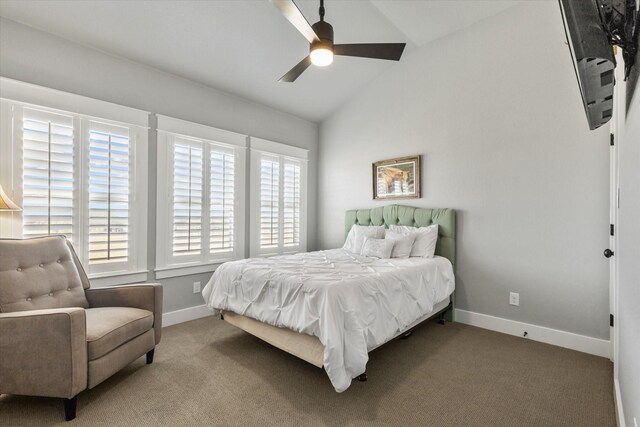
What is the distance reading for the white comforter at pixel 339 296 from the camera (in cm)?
200

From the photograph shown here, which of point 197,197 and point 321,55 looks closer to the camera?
point 321,55

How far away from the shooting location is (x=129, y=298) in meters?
2.52

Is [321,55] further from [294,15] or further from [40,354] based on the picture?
[40,354]

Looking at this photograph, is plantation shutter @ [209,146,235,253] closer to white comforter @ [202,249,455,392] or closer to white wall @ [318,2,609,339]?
white comforter @ [202,249,455,392]

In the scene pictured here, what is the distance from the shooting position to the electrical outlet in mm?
3240

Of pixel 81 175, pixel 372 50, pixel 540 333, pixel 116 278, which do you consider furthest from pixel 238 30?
pixel 540 333

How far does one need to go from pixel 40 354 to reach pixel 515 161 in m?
4.21

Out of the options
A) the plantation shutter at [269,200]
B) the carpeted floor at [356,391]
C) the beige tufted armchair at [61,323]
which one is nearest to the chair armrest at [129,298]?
the beige tufted armchair at [61,323]

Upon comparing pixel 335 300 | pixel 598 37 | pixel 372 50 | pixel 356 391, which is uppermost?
pixel 372 50

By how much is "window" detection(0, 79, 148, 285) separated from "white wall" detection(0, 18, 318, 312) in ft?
0.38

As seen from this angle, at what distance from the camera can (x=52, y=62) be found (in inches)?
110

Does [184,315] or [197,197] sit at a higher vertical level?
[197,197]

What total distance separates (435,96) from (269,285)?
122 inches

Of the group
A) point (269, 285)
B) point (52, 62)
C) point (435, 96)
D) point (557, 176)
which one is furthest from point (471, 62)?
point (52, 62)
